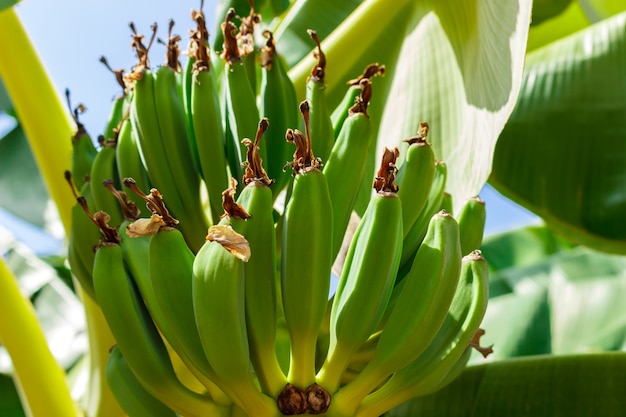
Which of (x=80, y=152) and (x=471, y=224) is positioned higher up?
(x=80, y=152)

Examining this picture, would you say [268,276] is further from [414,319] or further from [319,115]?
[319,115]

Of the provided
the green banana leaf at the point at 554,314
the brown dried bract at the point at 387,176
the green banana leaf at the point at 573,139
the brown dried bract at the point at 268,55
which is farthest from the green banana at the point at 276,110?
the green banana leaf at the point at 554,314

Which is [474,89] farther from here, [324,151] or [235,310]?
[235,310]

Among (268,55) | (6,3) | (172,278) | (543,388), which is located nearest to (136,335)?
(172,278)

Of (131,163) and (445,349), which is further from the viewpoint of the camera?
(131,163)

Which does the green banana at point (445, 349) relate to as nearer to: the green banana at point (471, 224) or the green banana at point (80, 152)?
the green banana at point (471, 224)

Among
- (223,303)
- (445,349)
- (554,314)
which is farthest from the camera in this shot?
(554,314)
